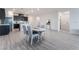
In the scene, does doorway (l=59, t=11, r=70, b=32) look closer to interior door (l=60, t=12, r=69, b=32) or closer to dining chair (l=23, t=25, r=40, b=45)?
interior door (l=60, t=12, r=69, b=32)

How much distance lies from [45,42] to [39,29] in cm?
42

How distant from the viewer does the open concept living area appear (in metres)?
3.10

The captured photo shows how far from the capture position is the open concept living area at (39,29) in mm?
3104

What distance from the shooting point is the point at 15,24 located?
3.18 metres

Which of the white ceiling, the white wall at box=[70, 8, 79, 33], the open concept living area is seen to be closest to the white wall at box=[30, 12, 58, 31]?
the open concept living area

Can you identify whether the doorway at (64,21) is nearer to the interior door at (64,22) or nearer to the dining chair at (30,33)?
the interior door at (64,22)

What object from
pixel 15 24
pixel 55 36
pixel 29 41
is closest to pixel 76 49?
pixel 55 36

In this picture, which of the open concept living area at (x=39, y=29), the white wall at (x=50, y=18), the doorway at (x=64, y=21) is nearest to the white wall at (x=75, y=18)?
the open concept living area at (x=39, y=29)

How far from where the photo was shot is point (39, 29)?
3.24 metres
